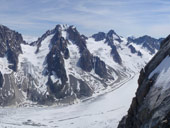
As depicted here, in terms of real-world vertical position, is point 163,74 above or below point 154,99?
above

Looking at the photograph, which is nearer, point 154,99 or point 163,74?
point 154,99

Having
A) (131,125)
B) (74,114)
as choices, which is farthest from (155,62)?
(74,114)

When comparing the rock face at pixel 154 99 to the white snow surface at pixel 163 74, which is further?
the white snow surface at pixel 163 74

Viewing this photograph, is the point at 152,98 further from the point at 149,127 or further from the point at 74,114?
the point at 74,114

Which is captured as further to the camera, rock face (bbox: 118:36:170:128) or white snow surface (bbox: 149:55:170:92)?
white snow surface (bbox: 149:55:170:92)
